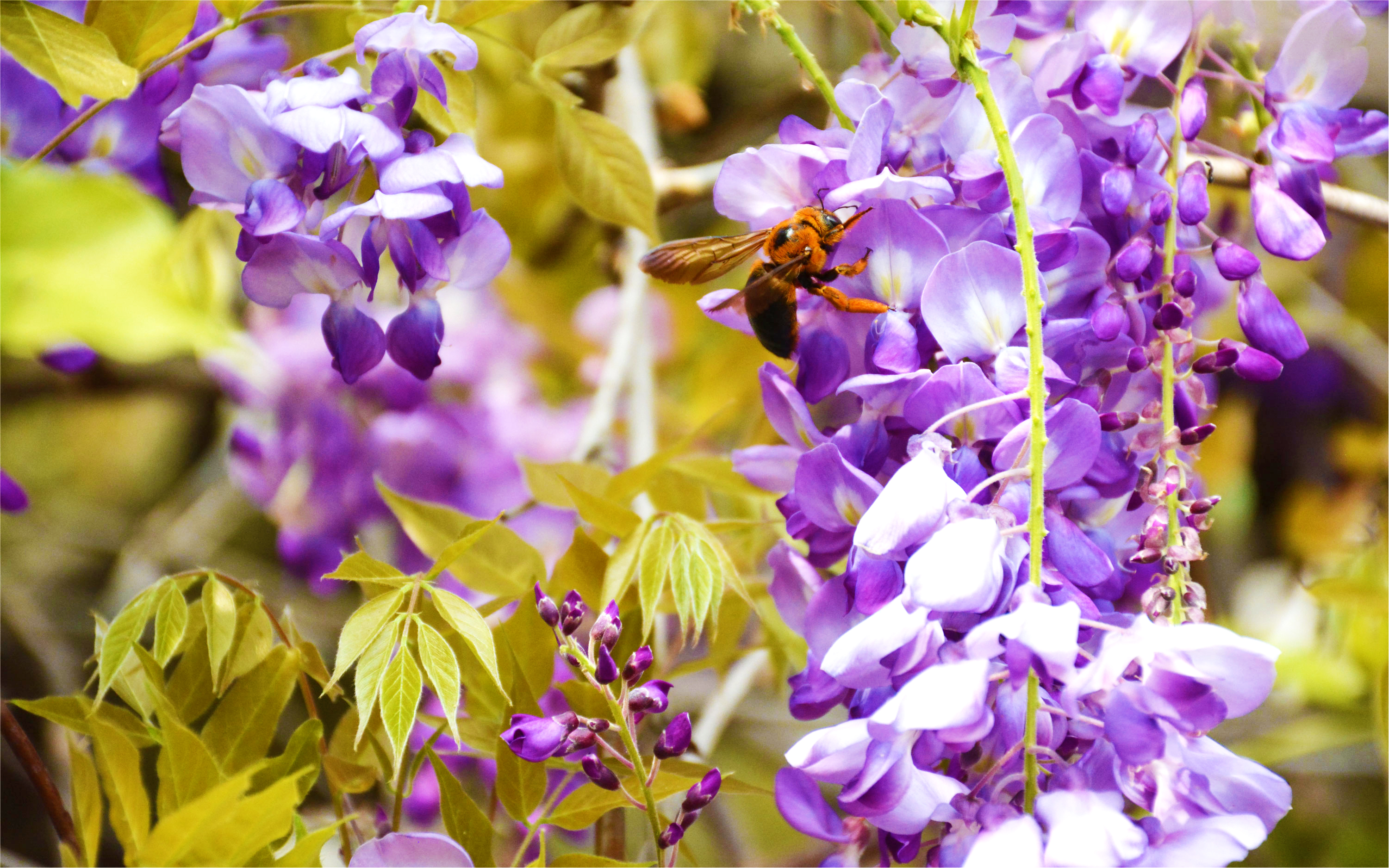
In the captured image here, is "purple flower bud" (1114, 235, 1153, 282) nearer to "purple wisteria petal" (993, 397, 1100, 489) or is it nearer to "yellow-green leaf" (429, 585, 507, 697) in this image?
"purple wisteria petal" (993, 397, 1100, 489)

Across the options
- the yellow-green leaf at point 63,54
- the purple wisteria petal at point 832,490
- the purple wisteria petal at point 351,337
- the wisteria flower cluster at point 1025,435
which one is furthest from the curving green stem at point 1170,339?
the yellow-green leaf at point 63,54

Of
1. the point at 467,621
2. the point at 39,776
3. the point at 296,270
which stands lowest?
the point at 39,776

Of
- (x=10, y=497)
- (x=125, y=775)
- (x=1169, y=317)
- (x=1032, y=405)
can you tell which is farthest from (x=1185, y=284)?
(x=10, y=497)

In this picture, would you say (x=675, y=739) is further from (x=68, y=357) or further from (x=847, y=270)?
(x=68, y=357)

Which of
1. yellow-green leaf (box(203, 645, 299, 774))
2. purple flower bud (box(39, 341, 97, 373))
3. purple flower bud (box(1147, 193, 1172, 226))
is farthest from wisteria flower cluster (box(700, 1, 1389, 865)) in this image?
purple flower bud (box(39, 341, 97, 373))

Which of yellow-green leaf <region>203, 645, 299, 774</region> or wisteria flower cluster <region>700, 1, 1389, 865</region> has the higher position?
wisteria flower cluster <region>700, 1, 1389, 865</region>

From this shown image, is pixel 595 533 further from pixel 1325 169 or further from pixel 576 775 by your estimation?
pixel 1325 169

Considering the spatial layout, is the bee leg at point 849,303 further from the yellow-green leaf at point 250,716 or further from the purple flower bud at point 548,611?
the yellow-green leaf at point 250,716

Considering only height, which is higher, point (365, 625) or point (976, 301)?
point (976, 301)
